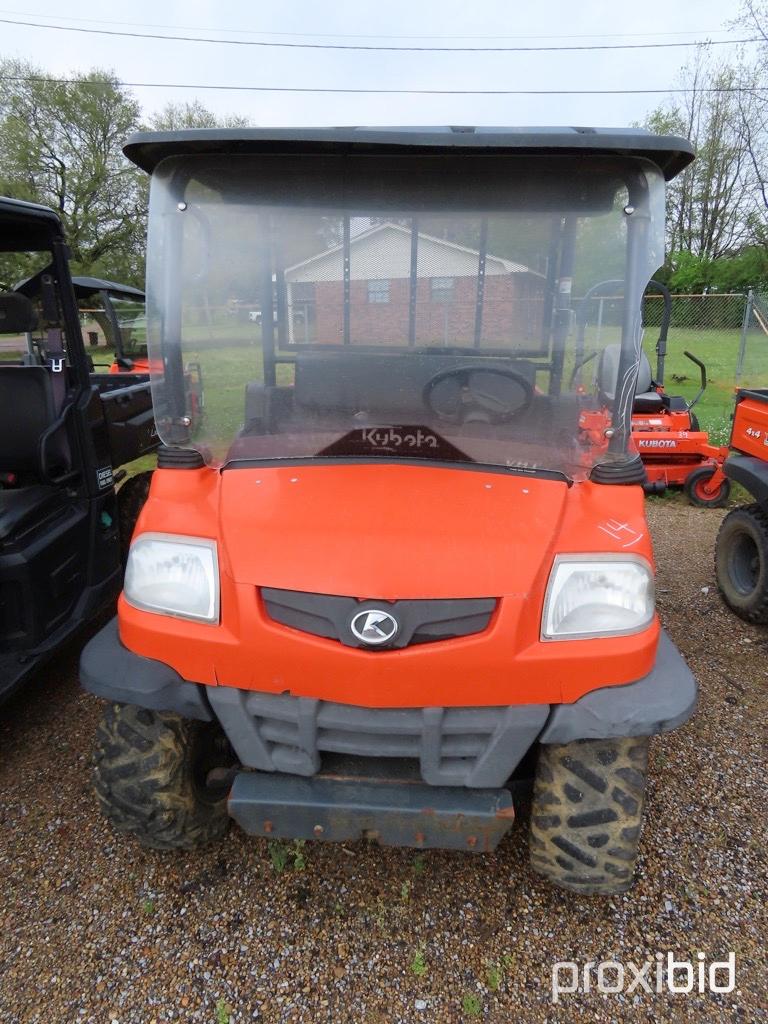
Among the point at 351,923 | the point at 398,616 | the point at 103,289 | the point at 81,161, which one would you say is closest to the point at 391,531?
the point at 398,616

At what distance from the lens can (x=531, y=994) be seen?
180 cm

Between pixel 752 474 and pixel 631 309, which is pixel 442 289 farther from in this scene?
pixel 752 474

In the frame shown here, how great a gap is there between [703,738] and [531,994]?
149 cm

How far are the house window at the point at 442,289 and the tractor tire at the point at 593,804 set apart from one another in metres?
1.36

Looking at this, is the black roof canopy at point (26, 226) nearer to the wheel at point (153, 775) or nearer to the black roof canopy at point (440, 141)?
the black roof canopy at point (440, 141)

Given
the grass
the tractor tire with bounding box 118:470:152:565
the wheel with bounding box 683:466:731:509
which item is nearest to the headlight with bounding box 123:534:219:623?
the tractor tire with bounding box 118:470:152:565

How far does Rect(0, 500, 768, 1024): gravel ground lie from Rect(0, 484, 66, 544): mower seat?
1063mm

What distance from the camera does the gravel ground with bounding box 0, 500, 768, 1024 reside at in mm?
1774

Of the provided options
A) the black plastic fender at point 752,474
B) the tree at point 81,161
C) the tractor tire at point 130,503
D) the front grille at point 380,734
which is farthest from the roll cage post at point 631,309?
the tree at point 81,161

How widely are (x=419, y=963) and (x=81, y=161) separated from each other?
110ft

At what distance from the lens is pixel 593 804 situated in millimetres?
1805

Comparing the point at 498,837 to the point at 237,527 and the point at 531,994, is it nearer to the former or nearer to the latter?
the point at 531,994

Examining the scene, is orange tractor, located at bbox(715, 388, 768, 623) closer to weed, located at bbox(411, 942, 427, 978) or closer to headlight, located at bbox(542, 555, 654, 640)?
headlight, located at bbox(542, 555, 654, 640)

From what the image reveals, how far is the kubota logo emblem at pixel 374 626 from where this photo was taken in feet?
5.24
